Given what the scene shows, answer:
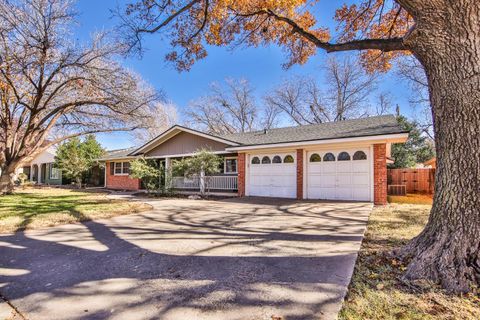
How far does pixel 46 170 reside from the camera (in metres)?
29.8

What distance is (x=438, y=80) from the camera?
3141 mm

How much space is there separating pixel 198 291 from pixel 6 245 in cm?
414

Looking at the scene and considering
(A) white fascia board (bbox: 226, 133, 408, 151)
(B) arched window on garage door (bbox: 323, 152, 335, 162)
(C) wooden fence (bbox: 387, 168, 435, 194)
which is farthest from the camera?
(C) wooden fence (bbox: 387, 168, 435, 194)

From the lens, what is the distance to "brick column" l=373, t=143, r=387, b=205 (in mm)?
9719

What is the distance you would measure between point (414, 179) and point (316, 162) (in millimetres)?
8827

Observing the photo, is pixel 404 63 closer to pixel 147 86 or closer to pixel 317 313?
pixel 147 86

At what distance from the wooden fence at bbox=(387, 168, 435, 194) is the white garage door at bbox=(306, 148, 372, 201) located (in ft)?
20.8

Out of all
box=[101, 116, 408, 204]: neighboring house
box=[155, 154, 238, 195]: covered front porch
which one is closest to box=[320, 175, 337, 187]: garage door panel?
box=[101, 116, 408, 204]: neighboring house

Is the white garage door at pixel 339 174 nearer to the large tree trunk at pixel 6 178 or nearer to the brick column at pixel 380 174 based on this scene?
the brick column at pixel 380 174

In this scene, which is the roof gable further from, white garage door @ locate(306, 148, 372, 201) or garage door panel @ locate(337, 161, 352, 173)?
garage door panel @ locate(337, 161, 352, 173)

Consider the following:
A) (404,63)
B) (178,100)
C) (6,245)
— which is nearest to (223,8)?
(6,245)

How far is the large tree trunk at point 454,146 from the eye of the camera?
9.24ft

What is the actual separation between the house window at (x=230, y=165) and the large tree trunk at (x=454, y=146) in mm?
12648

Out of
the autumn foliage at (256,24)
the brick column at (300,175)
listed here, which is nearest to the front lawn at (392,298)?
the autumn foliage at (256,24)
